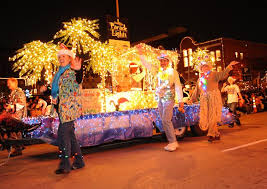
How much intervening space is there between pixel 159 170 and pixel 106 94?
4379 millimetres

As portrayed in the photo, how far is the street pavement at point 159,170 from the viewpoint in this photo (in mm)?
3697

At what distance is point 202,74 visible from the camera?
7215 millimetres

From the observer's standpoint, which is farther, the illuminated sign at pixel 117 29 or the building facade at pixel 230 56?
the building facade at pixel 230 56

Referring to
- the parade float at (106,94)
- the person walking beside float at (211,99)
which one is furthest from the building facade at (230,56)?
the person walking beside float at (211,99)

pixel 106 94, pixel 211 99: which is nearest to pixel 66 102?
pixel 211 99

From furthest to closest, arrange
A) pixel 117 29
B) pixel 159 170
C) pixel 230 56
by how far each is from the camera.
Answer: pixel 230 56, pixel 117 29, pixel 159 170

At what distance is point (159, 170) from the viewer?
Answer: 4371 millimetres

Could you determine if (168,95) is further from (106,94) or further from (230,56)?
(230,56)

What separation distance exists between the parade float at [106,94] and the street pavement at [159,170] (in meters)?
0.64

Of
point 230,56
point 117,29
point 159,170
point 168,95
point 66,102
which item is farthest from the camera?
point 230,56

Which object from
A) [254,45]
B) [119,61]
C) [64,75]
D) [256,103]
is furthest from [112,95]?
[254,45]

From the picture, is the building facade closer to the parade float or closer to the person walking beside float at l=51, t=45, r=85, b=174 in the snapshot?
the parade float

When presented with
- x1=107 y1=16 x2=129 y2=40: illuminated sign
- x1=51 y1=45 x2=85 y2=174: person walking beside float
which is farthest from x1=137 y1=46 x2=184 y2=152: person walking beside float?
x1=107 y1=16 x2=129 y2=40: illuminated sign

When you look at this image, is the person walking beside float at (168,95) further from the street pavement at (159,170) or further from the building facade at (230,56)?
the building facade at (230,56)
